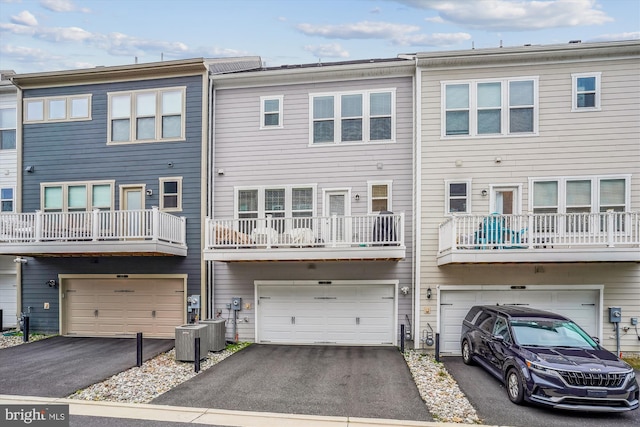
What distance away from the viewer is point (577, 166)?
1135cm

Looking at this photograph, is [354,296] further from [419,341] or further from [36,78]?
[36,78]

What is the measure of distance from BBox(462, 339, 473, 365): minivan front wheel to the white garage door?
15.4m

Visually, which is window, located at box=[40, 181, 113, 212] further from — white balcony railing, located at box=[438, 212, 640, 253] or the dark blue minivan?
the dark blue minivan

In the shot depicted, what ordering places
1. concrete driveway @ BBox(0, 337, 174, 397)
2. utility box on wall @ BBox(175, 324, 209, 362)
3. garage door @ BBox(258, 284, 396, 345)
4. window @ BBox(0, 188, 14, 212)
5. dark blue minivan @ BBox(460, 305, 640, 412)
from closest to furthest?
dark blue minivan @ BBox(460, 305, 640, 412), concrete driveway @ BBox(0, 337, 174, 397), utility box on wall @ BBox(175, 324, 209, 362), garage door @ BBox(258, 284, 396, 345), window @ BBox(0, 188, 14, 212)

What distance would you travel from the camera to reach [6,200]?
14500 mm

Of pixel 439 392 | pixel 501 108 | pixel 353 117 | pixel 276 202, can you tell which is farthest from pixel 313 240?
pixel 501 108

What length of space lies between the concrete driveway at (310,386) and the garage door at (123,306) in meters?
3.42

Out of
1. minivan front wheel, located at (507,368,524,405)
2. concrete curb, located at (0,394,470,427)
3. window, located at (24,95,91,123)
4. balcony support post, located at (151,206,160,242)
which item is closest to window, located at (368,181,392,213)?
minivan front wheel, located at (507,368,524,405)

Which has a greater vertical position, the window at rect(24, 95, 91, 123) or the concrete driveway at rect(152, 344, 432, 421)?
the window at rect(24, 95, 91, 123)

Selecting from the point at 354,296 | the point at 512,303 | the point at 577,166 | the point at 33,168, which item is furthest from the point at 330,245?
the point at 33,168

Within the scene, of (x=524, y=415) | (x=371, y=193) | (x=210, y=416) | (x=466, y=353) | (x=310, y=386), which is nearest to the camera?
(x=210, y=416)

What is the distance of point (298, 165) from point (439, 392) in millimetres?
7610

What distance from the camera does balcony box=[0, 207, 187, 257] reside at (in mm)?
11367

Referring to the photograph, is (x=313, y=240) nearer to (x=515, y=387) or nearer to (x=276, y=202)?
(x=276, y=202)
